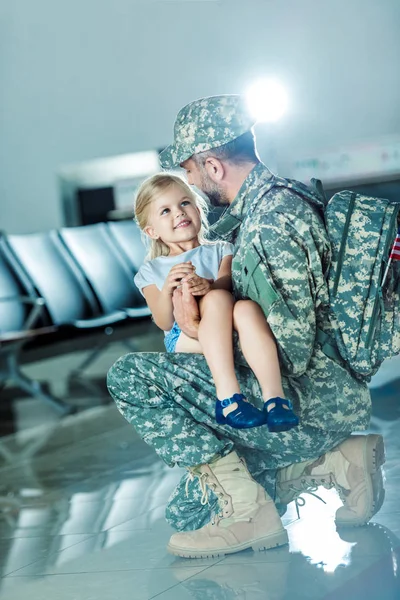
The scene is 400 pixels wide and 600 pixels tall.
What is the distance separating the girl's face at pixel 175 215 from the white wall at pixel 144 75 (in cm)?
660

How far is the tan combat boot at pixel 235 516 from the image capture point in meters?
2.15

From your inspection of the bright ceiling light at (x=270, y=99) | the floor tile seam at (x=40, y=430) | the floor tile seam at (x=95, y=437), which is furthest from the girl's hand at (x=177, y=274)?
the bright ceiling light at (x=270, y=99)

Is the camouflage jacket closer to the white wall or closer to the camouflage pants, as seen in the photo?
the camouflage pants

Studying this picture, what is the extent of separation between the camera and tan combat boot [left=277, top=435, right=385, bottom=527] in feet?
7.34

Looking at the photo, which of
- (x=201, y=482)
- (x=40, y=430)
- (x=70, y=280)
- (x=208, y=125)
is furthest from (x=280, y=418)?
(x=70, y=280)

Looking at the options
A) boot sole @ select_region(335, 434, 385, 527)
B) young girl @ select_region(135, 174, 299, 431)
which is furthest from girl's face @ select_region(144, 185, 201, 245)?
boot sole @ select_region(335, 434, 385, 527)

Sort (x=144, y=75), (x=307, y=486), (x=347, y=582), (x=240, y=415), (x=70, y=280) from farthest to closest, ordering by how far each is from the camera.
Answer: (x=144, y=75) → (x=70, y=280) → (x=307, y=486) → (x=240, y=415) → (x=347, y=582)

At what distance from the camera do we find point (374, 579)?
189cm

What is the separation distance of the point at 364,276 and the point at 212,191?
397 mm

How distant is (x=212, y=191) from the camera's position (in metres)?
2.25

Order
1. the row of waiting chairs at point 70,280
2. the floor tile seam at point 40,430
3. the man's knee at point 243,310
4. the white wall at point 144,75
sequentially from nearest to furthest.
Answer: the man's knee at point 243,310, the floor tile seam at point 40,430, the row of waiting chairs at point 70,280, the white wall at point 144,75

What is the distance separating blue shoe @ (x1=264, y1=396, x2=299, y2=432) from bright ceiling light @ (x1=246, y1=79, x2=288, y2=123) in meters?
7.35

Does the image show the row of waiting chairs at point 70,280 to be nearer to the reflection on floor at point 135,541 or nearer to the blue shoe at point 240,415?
the reflection on floor at point 135,541

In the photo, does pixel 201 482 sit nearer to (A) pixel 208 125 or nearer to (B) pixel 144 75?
(A) pixel 208 125
